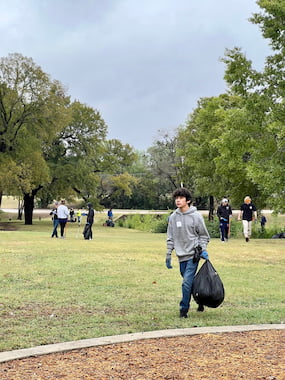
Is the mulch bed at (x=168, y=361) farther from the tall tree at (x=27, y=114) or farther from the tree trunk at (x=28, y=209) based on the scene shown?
the tree trunk at (x=28, y=209)

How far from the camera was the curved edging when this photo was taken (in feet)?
15.3

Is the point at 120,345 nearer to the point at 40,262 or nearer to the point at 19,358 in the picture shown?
the point at 19,358

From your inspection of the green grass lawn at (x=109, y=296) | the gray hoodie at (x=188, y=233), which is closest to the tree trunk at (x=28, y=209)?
the green grass lawn at (x=109, y=296)

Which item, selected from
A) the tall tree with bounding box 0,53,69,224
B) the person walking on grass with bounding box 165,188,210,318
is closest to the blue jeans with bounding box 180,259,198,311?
the person walking on grass with bounding box 165,188,210,318

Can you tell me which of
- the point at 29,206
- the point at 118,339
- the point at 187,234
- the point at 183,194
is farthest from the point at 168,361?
the point at 29,206

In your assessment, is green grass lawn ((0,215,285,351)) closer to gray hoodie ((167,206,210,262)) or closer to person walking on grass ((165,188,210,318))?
person walking on grass ((165,188,210,318))

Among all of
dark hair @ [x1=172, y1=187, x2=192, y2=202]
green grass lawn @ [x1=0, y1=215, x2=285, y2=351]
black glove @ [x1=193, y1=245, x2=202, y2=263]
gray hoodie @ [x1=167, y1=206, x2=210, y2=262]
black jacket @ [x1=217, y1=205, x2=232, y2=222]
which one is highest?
dark hair @ [x1=172, y1=187, x2=192, y2=202]

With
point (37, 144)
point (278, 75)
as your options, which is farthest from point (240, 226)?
point (37, 144)

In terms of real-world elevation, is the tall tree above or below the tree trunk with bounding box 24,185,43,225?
above

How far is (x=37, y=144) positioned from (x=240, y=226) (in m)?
17.5

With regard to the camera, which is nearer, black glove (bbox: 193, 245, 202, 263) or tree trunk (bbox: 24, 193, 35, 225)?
black glove (bbox: 193, 245, 202, 263)

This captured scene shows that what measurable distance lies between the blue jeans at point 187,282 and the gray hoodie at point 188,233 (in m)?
0.09

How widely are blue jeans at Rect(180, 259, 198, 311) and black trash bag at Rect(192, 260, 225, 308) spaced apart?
0.45 feet

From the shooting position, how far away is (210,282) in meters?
6.19
